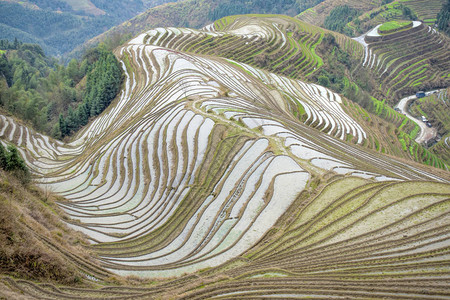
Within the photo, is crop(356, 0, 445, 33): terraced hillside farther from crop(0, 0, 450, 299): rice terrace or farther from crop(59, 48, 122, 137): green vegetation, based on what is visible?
crop(59, 48, 122, 137): green vegetation

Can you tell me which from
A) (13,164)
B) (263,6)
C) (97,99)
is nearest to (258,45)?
(97,99)

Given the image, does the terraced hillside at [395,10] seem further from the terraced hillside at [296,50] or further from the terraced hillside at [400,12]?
the terraced hillside at [296,50]

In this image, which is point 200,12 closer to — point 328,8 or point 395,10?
point 328,8

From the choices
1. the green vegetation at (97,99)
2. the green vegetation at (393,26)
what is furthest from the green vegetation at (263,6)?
the green vegetation at (97,99)

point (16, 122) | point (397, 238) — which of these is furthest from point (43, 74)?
point (397, 238)

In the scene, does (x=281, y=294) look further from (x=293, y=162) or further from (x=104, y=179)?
(x=104, y=179)

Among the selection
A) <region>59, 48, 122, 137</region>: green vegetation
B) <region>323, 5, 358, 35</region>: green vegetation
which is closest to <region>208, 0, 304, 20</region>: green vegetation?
<region>323, 5, 358, 35</region>: green vegetation

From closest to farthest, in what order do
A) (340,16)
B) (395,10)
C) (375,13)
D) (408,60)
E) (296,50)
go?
1. (296,50)
2. (408,60)
3. (395,10)
4. (375,13)
5. (340,16)
